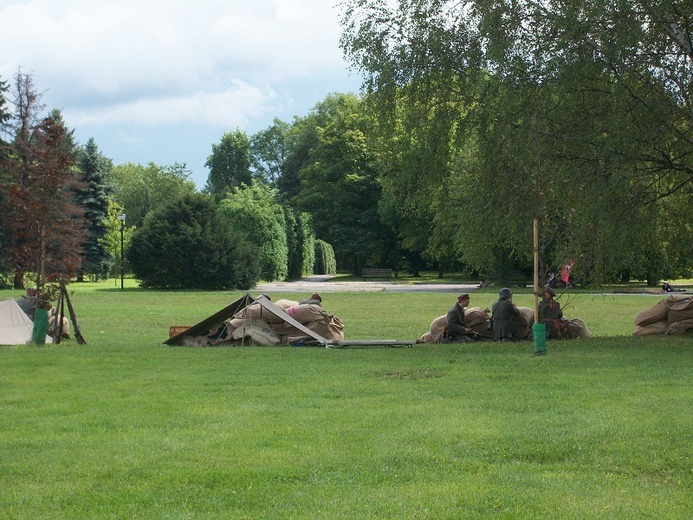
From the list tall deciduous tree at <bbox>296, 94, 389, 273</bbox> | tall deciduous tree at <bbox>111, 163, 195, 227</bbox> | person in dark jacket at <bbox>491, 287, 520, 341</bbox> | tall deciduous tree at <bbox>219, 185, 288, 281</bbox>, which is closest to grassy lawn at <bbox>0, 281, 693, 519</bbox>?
person in dark jacket at <bbox>491, 287, 520, 341</bbox>

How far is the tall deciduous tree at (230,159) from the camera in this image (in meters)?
119

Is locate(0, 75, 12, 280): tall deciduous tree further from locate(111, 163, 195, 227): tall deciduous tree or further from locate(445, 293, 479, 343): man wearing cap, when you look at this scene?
locate(111, 163, 195, 227): tall deciduous tree

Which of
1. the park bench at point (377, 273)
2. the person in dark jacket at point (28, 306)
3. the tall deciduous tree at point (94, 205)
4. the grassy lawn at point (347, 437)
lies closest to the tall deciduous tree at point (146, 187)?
the tall deciduous tree at point (94, 205)

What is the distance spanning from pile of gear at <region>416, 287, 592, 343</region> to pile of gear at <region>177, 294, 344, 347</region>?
2.28 m

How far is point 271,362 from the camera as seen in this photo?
1470 cm

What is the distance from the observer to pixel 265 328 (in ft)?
61.3

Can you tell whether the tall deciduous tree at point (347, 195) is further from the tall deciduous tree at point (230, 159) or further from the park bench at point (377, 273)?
the tall deciduous tree at point (230, 159)

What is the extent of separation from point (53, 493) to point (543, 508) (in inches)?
136

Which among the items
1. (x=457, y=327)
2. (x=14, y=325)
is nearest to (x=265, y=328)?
(x=457, y=327)

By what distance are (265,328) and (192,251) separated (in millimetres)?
33757

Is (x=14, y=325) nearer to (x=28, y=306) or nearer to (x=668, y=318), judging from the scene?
(x=28, y=306)

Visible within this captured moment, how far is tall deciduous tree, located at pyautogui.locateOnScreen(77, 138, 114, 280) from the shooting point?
74.0 meters

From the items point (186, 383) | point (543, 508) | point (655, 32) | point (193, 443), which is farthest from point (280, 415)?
point (655, 32)

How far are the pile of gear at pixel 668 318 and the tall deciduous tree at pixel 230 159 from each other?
100 metres
